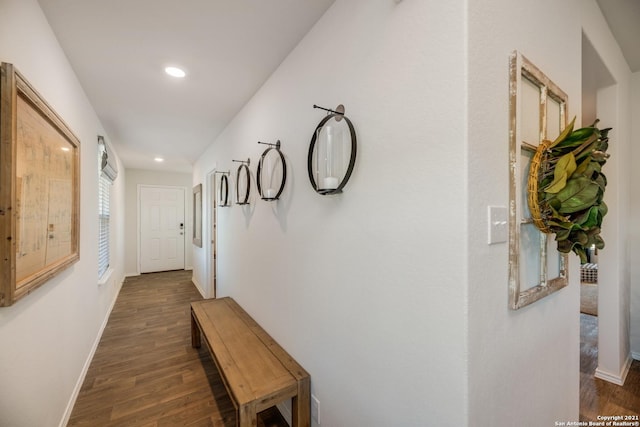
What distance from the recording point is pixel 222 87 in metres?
2.29

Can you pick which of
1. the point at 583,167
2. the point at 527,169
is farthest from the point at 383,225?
the point at 583,167

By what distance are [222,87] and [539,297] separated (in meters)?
2.53

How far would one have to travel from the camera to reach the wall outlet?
147cm

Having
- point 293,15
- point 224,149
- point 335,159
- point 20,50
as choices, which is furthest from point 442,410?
point 224,149

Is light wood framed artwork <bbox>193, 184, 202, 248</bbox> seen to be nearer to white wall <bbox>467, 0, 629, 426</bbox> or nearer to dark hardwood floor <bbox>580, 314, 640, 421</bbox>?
white wall <bbox>467, 0, 629, 426</bbox>

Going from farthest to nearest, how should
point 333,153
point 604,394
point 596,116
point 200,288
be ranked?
1. point 200,288
2. point 596,116
3. point 604,394
4. point 333,153

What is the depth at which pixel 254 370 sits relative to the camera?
156cm

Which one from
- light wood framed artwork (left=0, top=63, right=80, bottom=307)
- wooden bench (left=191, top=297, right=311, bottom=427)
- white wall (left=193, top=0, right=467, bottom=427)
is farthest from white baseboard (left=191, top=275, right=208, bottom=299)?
white wall (left=193, top=0, right=467, bottom=427)

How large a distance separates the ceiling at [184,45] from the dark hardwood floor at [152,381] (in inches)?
95.2

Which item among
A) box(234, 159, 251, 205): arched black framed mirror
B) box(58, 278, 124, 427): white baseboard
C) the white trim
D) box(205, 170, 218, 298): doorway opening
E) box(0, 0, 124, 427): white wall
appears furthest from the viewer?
box(205, 170, 218, 298): doorway opening

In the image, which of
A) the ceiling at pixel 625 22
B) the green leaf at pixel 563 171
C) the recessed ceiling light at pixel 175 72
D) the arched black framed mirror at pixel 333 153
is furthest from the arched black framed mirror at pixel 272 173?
the ceiling at pixel 625 22

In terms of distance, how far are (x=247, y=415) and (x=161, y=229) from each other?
5.94 m

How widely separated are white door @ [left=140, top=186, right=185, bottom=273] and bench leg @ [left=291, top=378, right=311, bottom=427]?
Answer: 19.2 ft

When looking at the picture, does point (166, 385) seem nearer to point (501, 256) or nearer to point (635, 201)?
point (501, 256)
